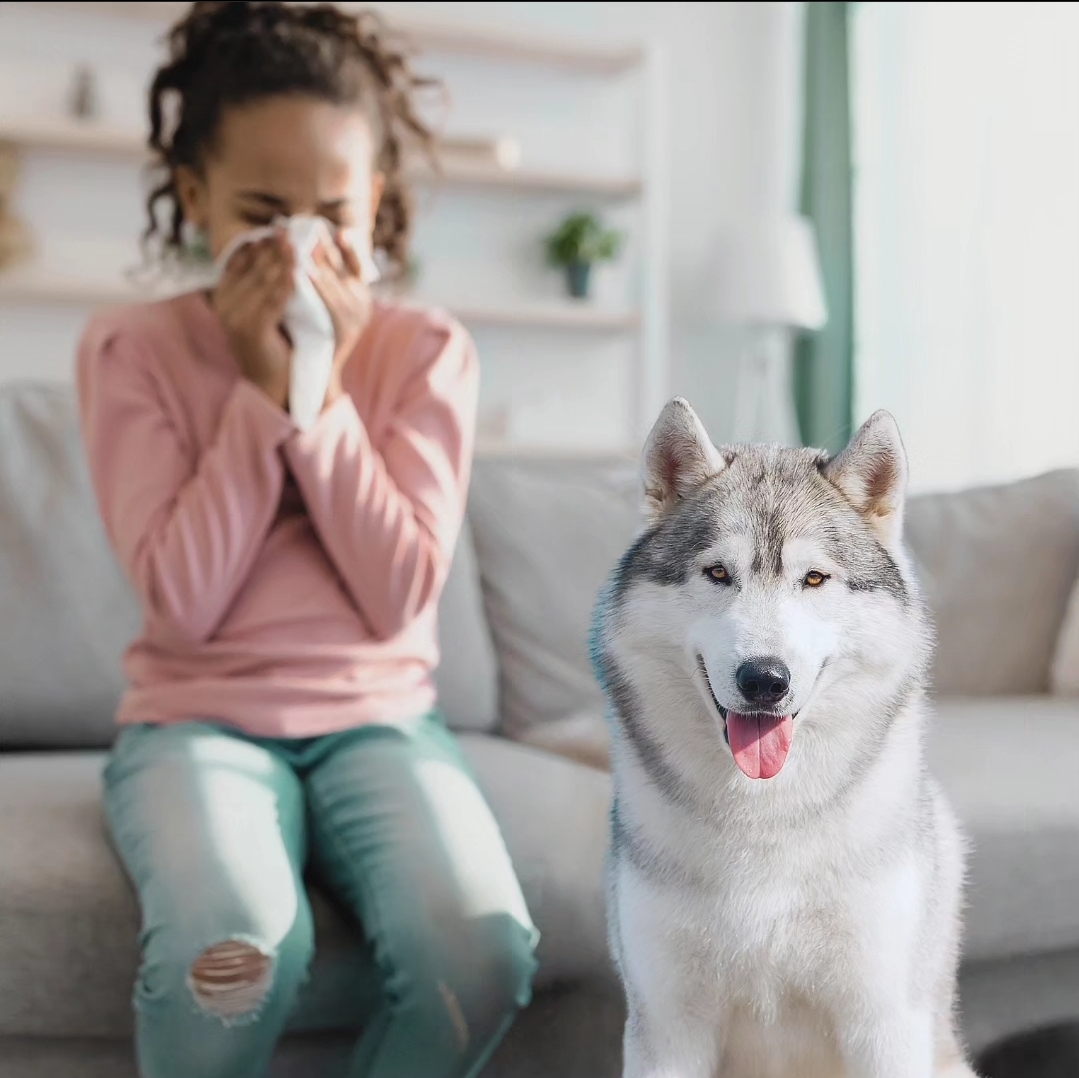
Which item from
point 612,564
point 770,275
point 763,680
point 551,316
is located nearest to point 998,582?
point 612,564

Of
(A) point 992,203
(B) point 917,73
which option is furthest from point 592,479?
(B) point 917,73

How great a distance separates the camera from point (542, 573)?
5.74ft

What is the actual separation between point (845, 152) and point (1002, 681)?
222 cm

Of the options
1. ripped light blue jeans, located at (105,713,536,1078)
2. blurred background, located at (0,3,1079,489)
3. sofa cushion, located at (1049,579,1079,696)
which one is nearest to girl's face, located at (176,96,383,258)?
ripped light blue jeans, located at (105,713,536,1078)

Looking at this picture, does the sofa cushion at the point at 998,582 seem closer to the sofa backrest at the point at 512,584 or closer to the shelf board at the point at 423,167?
the sofa backrest at the point at 512,584

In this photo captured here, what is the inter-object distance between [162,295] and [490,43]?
3.95 feet

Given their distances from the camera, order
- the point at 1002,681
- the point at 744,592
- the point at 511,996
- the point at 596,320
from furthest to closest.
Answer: the point at 596,320
the point at 1002,681
the point at 511,996
the point at 744,592

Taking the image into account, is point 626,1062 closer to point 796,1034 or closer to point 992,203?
point 796,1034

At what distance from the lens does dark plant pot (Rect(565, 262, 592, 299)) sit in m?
3.61

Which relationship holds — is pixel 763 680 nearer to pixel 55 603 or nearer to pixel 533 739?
pixel 533 739

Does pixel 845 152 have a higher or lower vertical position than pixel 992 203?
higher

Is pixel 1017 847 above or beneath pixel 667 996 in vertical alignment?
beneath

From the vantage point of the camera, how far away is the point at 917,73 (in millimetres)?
3271

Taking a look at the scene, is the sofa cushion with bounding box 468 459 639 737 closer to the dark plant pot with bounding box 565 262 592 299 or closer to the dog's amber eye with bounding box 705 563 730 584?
the dog's amber eye with bounding box 705 563 730 584
